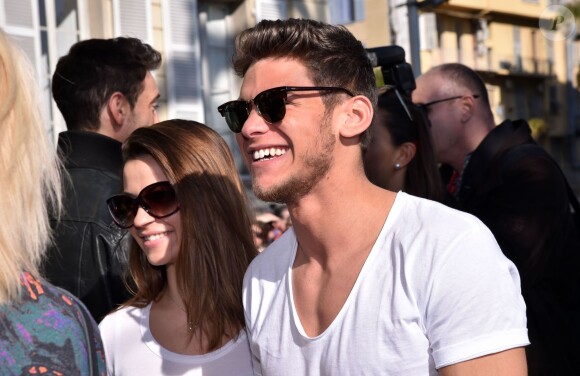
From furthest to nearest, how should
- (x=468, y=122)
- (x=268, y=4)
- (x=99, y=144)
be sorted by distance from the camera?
(x=268, y=4), (x=468, y=122), (x=99, y=144)

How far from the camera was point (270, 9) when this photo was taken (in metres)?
11.6

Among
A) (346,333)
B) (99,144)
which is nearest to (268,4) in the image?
(99,144)

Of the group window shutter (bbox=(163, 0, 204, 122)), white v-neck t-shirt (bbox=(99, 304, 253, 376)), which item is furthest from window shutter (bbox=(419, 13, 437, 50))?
white v-neck t-shirt (bbox=(99, 304, 253, 376))

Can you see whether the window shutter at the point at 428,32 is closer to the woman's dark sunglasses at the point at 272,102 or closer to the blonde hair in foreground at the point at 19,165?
the woman's dark sunglasses at the point at 272,102

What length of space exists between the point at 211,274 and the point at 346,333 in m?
0.93

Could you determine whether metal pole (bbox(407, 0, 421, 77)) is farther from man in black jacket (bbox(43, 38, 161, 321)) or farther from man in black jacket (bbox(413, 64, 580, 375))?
man in black jacket (bbox(43, 38, 161, 321))

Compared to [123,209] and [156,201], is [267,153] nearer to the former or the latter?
[156,201]

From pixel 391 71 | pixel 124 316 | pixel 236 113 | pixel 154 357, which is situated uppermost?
pixel 391 71

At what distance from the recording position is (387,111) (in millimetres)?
4117

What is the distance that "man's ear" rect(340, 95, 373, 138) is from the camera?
2.62 metres

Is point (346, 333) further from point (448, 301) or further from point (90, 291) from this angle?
point (90, 291)

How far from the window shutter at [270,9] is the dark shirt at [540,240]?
7614mm

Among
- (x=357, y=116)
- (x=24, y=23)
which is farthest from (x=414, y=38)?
(x=357, y=116)

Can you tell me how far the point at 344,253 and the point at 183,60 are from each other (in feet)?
27.4
